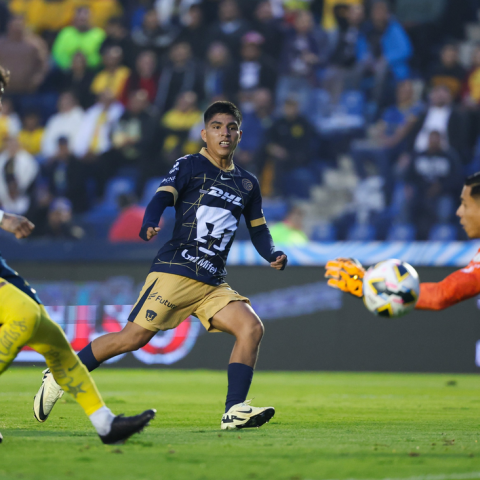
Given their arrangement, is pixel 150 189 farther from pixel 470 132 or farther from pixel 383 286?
pixel 383 286

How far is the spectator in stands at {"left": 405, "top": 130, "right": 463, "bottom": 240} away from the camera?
13.7 metres

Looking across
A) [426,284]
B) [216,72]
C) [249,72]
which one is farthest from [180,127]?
[426,284]

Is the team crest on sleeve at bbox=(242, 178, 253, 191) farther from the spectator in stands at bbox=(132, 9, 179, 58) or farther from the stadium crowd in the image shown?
the spectator in stands at bbox=(132, 9, 179, 58)

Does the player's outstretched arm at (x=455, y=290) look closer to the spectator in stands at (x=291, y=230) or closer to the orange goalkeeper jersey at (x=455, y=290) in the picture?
the orange goalkeeper jersey at (x=455, y=290)

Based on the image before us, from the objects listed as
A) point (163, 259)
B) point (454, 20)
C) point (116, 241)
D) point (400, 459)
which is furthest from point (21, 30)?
point (400, 459)

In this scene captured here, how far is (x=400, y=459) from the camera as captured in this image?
3805 mm

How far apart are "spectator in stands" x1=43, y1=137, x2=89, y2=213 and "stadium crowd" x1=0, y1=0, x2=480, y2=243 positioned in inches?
0.9

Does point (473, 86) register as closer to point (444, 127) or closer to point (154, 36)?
point (444, 127)

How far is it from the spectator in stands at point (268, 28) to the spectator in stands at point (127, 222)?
4.31m

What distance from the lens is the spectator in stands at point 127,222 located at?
1355cm

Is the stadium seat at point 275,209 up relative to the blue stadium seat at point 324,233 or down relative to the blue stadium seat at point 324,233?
up

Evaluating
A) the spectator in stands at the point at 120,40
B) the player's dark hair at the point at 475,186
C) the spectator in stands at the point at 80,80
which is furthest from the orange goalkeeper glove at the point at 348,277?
the spectator in stands at the point at 120,40

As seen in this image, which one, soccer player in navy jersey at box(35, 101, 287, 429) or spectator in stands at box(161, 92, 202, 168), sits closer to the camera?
soccer player in navy jersey at box(35, 101, 287, 429)

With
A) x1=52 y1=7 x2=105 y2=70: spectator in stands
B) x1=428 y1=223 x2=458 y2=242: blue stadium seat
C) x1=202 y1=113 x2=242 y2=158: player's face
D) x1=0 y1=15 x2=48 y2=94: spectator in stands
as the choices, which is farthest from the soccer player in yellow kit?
x1=52 y1=7 x2=105 y2=70: spectator in stands
